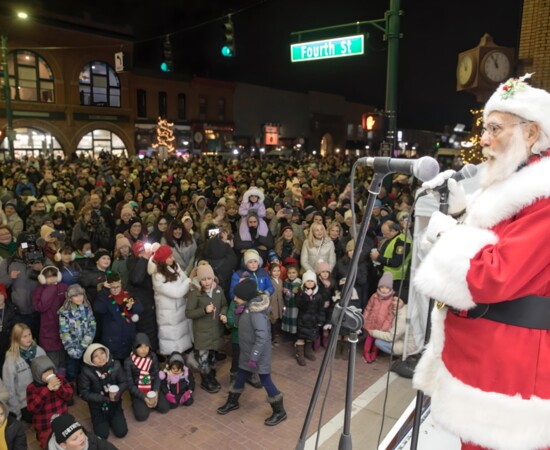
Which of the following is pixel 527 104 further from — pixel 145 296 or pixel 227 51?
pixel 227 51

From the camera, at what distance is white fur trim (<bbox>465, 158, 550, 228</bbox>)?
5.94ft

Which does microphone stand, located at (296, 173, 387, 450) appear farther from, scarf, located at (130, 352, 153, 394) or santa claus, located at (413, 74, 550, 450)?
scarf, located at (130, 352, 153, 394)

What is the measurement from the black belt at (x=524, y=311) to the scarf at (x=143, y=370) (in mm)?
4244

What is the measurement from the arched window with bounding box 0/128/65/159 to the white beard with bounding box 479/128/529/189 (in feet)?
100

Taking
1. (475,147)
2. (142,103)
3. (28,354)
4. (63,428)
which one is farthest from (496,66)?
(142,103)

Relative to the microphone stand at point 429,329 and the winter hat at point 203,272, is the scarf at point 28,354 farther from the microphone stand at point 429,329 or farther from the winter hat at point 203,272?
the microphone stand at point 429,329

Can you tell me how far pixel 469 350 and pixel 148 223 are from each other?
7598mm

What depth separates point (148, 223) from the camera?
8.84 metres

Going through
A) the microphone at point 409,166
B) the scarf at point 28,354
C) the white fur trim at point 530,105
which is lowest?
the scarf at point 28,354

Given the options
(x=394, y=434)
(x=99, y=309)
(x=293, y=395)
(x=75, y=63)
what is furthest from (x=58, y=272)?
(x=75, y=63)

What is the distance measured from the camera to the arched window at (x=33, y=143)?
95.2ft

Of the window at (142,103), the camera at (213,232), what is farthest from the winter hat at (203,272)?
the window at (142,103)

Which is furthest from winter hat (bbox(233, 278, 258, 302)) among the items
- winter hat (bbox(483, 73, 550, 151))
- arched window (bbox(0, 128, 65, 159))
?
arched window (bbox(0, 128, 65, 159))

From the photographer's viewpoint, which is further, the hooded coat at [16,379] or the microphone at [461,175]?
the hooded coat at [16,379]
